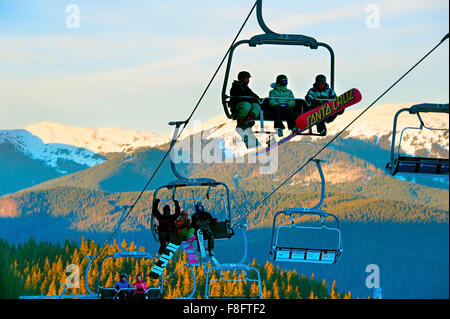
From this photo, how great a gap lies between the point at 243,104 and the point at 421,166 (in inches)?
223

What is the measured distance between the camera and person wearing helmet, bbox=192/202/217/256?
2414 cm

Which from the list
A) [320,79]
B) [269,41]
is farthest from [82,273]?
[269,41]

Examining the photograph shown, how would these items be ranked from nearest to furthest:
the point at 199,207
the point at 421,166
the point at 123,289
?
the point at 421,166, the point at 199,207, the point at 123,289

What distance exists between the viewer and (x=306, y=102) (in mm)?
20125

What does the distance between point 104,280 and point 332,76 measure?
138519mm

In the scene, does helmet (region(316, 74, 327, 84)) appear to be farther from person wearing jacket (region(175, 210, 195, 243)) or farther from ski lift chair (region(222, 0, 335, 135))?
person wearing jacket (region(175, 210, 195, 243))

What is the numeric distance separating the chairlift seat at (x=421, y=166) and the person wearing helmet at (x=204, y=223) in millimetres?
10144

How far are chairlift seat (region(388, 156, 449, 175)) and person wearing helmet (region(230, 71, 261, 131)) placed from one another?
5122mm

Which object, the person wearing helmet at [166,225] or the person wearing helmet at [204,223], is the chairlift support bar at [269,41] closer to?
the person wearing helmet at [166,225]

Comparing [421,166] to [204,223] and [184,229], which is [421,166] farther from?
[204,223]

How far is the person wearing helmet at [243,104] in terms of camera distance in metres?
19.1

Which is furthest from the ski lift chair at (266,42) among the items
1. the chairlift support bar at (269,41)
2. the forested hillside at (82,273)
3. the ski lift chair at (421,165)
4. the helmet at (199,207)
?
the forested hillside at (82,273)

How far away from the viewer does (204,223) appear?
24250mm
